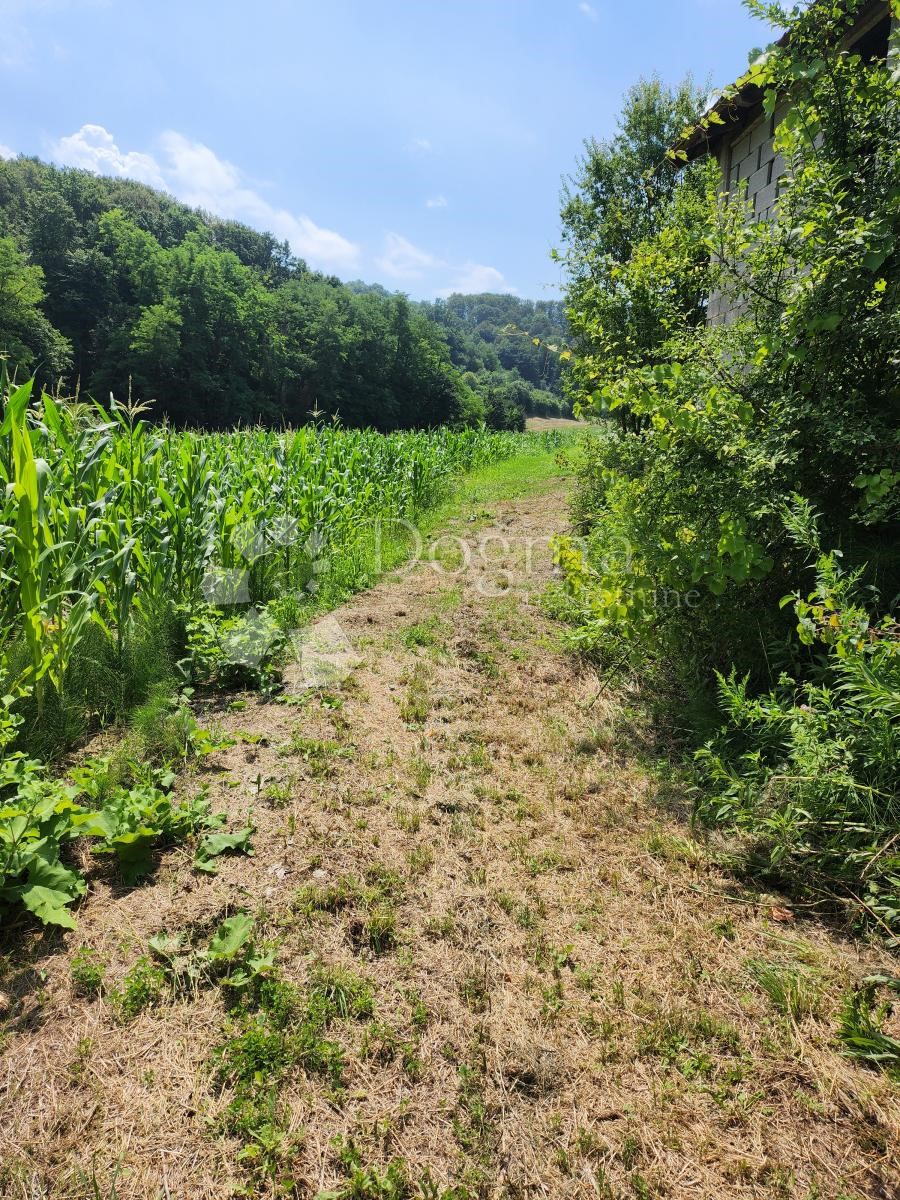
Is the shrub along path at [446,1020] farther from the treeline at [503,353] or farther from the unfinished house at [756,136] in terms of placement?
the treeline at [503,353]

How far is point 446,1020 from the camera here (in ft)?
6.45

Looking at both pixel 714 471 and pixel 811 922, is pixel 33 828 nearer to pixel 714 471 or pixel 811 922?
pixel 811 922

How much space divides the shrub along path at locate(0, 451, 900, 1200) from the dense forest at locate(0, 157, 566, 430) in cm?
3305

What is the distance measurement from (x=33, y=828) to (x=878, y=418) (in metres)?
4.17

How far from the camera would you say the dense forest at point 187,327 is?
4006 cm

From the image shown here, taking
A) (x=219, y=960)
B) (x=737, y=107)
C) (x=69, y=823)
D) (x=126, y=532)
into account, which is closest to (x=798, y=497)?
(x=219, y=960)

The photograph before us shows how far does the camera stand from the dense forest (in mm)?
40062

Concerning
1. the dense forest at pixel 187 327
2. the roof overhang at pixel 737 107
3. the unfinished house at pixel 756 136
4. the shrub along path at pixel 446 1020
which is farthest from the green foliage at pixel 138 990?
the dense forest at pixel 187 327

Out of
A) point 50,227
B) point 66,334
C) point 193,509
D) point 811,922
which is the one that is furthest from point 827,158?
point 50,227

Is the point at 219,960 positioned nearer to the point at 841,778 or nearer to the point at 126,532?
the point at 841,778

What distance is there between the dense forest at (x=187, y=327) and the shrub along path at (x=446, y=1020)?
108 ft

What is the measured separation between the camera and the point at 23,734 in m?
2.98

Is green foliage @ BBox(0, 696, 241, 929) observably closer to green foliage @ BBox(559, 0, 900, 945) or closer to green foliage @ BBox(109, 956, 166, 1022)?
green foliage @ BBox(109, 956, 166, 1022)

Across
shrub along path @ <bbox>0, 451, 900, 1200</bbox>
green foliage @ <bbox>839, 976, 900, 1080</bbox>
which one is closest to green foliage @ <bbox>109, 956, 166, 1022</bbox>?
shrub along path @ <bbox>0, 451, 900, 1200</bbox>
